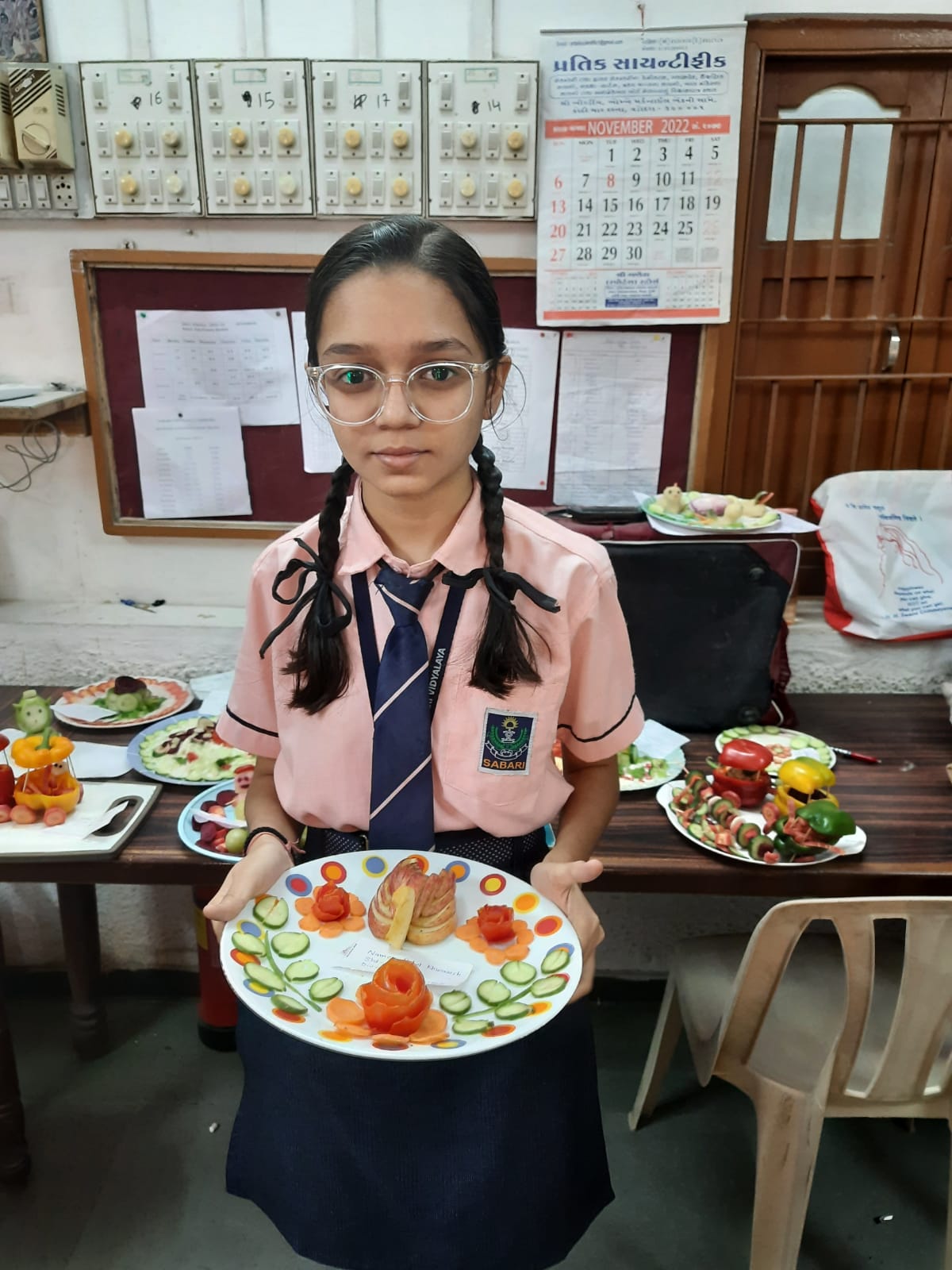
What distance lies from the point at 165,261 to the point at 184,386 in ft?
0.96

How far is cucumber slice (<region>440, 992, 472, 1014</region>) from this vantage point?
1111 mm

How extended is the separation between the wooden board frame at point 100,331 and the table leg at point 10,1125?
1.07 metres

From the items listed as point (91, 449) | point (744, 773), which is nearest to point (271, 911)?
point (744, 773)

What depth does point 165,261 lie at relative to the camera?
2.17 m

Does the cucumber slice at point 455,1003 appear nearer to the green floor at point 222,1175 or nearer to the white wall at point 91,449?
the green floor at point 222,1175

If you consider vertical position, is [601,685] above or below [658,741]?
above

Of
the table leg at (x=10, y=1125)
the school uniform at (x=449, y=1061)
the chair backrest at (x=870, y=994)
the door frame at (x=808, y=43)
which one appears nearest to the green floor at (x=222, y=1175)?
the table leg at (x=10, y=1125)

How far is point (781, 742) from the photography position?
2037mm

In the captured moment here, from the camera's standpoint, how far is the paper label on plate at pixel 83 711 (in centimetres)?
213

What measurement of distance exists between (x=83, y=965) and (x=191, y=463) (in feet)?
4.32

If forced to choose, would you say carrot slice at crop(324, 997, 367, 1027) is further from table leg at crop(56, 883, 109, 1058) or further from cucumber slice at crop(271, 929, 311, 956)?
table leg at crop(56, 883, 109, 1058)

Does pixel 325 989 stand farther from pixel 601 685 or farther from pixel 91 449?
pixel 91 449

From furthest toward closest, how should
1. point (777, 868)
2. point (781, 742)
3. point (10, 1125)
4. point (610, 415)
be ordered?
point (610, 415)
point (781, 742)
point (10, 1125)
point (777, 868)

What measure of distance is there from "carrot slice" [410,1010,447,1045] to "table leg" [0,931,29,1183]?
124cm
